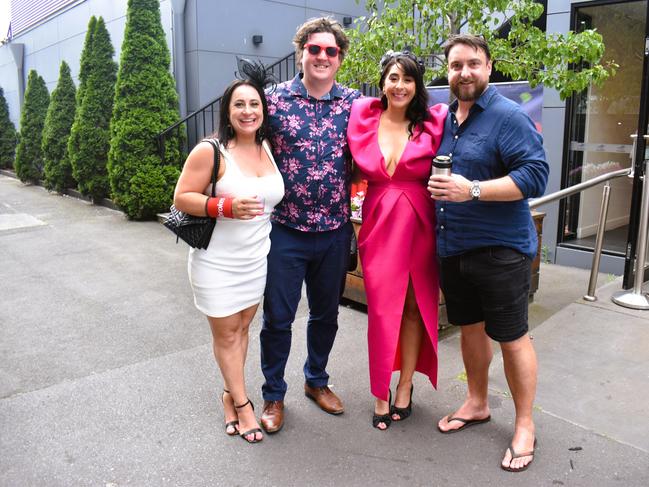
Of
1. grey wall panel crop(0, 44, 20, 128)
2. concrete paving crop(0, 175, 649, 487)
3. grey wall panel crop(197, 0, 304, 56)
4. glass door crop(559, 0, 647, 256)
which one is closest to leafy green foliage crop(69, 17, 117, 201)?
grey wall panel crop(197, 0, 304, 56)

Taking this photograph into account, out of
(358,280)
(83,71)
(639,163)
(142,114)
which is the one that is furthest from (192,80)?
(639,163)

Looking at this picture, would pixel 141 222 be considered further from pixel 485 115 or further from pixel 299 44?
pixel 485 115

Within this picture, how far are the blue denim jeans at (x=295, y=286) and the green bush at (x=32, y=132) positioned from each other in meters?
12.3

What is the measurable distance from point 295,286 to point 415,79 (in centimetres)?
115

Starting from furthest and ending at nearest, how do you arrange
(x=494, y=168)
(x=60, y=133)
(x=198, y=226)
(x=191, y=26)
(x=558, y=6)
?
(x=60, y=133), (x=191, y=26), (x=558, y=6), (x=198, y=226), (x=494, y=168)

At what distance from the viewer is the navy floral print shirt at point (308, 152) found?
9.25 feet

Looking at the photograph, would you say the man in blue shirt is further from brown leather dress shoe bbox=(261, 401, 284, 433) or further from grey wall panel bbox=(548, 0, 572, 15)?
grey wall panel bbox=(548, 0, 572, 15)

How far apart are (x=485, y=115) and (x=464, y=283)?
762 mm

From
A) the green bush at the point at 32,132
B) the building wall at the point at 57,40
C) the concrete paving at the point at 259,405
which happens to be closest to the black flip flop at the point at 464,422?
the concrete paving at the point at 259,405

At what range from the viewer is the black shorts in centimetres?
254

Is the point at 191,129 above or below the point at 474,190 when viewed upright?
above

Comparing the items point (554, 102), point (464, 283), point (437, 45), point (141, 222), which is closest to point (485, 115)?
point (464, 283)

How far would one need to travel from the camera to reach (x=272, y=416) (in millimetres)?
2963

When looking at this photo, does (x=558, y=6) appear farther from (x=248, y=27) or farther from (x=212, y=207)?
(x=248, y=27)
